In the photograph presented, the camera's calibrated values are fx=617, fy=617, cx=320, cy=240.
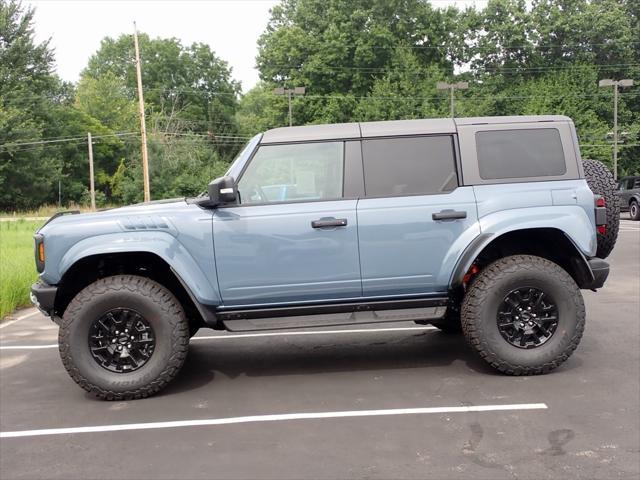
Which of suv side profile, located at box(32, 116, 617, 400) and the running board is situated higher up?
suv side profile, located at box(32, 116, 617, 400)

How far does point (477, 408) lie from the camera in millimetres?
4379

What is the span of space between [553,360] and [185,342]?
Answer: 2971 mm

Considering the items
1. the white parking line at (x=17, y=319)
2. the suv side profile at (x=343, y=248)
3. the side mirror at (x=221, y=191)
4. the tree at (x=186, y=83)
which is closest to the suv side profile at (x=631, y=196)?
the suv side profile at (x=343, y=248)

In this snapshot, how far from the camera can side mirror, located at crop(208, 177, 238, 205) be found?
477 centimetres

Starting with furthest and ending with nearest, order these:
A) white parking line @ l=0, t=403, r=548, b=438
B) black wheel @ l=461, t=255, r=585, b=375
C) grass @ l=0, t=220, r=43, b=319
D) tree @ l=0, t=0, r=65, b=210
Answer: tree @ l=0, t=0, r=65, b=210, grass @ l=0, t=220, r=43, b=319, black wheel @ l=461, t=255, r=585, b=375, white parking line @ l=0, t=403, r=548, b=438

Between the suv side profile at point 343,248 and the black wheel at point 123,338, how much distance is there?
0.04 ft

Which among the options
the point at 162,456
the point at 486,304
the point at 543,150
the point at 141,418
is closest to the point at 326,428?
the point at 162,456

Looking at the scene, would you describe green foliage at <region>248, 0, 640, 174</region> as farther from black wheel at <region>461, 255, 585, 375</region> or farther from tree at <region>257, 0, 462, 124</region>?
black wheel at <region>461, 255, 585, 375</region>

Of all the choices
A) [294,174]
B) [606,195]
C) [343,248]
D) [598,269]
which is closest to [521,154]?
[606,195]

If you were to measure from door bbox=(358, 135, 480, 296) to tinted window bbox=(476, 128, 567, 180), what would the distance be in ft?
1.01

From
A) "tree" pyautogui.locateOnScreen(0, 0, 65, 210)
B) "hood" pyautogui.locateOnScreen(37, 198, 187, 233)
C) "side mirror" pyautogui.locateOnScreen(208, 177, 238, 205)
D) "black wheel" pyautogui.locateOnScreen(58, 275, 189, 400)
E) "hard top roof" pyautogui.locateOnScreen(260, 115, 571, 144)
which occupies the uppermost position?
"tree" pyautogui.locateOnScreen(0, 0, 65, 210)

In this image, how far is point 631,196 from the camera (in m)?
24.9

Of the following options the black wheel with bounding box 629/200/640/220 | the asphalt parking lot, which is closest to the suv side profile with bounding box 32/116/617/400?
the asphalt parking lot

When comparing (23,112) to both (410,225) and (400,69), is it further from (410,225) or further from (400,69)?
(410,225)
